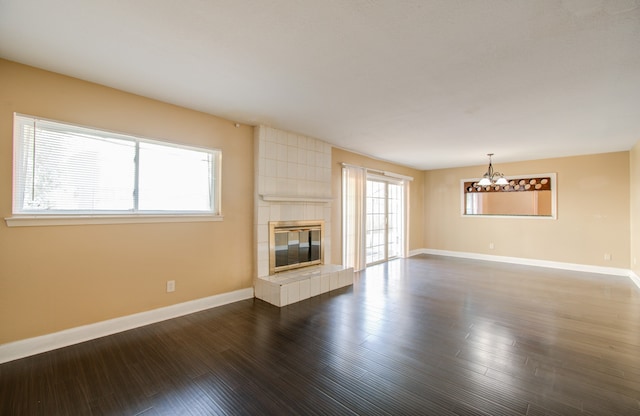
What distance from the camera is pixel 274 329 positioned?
2.96m

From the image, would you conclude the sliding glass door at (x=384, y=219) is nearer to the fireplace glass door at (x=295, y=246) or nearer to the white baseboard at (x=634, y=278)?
the fireplace glass door at (x=295, y=246)

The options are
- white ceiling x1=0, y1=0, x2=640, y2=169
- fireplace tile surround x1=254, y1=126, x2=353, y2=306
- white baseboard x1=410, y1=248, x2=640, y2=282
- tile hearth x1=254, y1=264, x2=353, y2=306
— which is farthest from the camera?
white baseboard x1=410, y1=248, x2=640, y2=282

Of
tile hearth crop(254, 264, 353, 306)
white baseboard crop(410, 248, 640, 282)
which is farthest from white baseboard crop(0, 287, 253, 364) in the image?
white baseboard crop(410, 248, 640, 282)

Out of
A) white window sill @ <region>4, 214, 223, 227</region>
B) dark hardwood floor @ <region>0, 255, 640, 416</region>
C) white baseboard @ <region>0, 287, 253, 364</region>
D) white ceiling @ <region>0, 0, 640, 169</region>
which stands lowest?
dark hardwood floor @ <region>0, 255, 640, 416</region>

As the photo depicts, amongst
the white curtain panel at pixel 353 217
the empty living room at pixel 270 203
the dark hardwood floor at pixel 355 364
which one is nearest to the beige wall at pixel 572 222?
the empty living room at pixel 270 203

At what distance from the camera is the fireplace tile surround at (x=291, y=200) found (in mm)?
3955

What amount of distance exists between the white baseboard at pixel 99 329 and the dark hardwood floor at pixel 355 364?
0.32ft

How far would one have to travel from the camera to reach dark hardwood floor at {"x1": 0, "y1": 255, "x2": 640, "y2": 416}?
1.82 m

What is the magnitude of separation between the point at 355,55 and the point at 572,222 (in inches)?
263

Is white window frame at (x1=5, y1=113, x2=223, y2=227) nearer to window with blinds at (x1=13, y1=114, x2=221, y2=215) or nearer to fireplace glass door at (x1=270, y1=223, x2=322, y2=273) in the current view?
window with blinds at (x1=13, y1=114, x2=221, y2=215)

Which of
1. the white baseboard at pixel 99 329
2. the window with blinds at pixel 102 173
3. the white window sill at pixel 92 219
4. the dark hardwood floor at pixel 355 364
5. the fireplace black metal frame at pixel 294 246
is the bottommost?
the dark hardwood floor at pixel 355 364

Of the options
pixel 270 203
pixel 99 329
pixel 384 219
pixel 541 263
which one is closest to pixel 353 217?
pixel 384 219

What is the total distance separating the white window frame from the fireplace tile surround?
0.58 m

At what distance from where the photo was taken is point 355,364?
2277 millimetres
